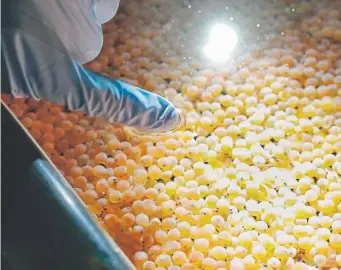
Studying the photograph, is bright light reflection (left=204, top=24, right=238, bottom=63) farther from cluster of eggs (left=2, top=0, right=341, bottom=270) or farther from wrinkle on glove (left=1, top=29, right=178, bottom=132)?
wrinkle on glove (left=1, top=29, right=178, bottom=132)

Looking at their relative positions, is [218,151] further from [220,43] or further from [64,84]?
[64,84]

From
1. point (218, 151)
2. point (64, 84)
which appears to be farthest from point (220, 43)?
point (64, 84)

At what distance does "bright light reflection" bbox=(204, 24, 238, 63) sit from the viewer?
153 cm

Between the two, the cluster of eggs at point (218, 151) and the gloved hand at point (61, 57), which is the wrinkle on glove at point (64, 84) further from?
the cluster of eggs at point (218, 151)

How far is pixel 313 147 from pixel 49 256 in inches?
30.1

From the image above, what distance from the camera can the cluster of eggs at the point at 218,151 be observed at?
1.18 m

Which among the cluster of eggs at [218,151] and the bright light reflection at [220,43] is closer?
the cluster of eggs at [218,151]

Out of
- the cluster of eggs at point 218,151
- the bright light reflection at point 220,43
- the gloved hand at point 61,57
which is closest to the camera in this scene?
the gloved hand at point 61,57

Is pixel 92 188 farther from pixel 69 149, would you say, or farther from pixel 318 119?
pixel 318 119

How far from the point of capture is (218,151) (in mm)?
1341

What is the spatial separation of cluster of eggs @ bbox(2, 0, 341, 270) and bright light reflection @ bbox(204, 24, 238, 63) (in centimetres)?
4

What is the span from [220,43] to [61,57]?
680 millimetres

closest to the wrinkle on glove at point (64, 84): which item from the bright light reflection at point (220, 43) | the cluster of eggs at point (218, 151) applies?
the cluster of eggs at point (218, 151)

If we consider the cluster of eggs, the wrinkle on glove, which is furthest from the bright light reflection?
the wrinkle on glove
